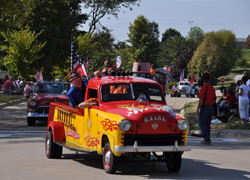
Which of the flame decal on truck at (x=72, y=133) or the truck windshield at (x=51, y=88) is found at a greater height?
the truck windshield at (x=51, y=88)

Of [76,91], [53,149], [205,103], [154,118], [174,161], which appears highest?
[76,91]

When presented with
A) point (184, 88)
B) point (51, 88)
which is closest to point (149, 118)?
point (51, 88)

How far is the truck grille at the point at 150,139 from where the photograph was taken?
8.01 m

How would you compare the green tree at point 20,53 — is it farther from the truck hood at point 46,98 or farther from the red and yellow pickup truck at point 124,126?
the red and yellow pickup truck at point 124,126

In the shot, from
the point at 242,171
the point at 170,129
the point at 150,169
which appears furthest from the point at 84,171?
the point at 242,171

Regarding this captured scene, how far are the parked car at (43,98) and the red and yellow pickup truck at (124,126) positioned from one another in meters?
8.03

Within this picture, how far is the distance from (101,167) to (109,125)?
1.33 meters

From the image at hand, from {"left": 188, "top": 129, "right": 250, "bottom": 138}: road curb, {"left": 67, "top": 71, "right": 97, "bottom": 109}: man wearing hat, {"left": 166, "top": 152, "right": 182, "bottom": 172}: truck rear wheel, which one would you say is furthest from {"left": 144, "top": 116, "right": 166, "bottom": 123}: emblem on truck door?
{"left": 188, "top": 129, "right": 250, "bottom": 138}: road curb

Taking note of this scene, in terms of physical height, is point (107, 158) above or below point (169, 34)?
below

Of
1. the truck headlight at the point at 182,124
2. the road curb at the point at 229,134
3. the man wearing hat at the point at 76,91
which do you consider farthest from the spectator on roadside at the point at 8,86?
the truck headlight at the point at 182,124

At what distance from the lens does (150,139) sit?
320 inches

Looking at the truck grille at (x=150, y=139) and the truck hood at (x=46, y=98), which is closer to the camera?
the truck grille at (x=150, y=139)

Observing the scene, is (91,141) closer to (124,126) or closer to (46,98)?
(124,126)

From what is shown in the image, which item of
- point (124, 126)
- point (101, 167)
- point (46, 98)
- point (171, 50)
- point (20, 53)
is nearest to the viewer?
point (124, 126)
